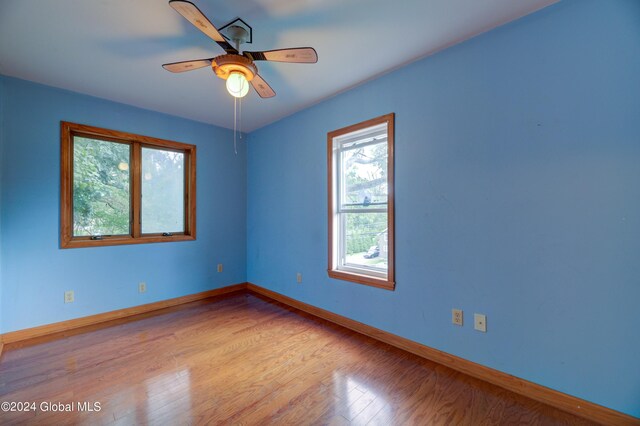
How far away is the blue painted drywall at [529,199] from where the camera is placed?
1446mm

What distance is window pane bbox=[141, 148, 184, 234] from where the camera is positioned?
11.1 feet

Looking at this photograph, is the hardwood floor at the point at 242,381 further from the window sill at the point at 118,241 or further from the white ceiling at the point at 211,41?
the white ceiling at the point at 211,41

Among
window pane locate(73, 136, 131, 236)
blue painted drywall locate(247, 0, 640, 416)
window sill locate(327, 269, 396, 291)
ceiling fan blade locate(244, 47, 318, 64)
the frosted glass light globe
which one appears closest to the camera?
blue painted drywall locate(247, 0, 640, 416)

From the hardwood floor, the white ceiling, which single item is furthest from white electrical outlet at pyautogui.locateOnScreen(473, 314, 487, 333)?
the white ceiling

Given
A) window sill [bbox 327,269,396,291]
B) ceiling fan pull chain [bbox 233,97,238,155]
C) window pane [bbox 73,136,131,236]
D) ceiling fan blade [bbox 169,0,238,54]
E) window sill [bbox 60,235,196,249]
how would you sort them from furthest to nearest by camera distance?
ceiling fan pull chain [bbox 233,97,238,155] < window pane [bbox 73,136,131,236] < window sill [bbox 60,235,196,249] < window sill [bbox 327,269,396,291] < ceiling fan blade [bbox 169,0,238,54]

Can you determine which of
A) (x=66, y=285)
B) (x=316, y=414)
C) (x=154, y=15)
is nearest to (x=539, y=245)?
(x=316, y=414)

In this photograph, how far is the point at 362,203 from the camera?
2762 millimetres

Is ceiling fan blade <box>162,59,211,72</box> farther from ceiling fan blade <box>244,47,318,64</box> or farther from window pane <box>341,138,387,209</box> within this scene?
window pane <box>341,138,387,209</box>

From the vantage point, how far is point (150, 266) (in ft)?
10.8

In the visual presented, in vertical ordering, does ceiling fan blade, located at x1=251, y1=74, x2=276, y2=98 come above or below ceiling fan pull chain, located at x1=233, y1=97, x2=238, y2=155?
below

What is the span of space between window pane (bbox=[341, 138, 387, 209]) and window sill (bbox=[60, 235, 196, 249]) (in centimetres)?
236

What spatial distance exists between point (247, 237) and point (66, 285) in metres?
2.18

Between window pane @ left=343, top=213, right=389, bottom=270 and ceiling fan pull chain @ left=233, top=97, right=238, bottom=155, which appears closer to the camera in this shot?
window pane @ left=343, top=213, right=389, bottom=270

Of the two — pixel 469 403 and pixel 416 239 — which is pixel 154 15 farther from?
pixel 469 403
